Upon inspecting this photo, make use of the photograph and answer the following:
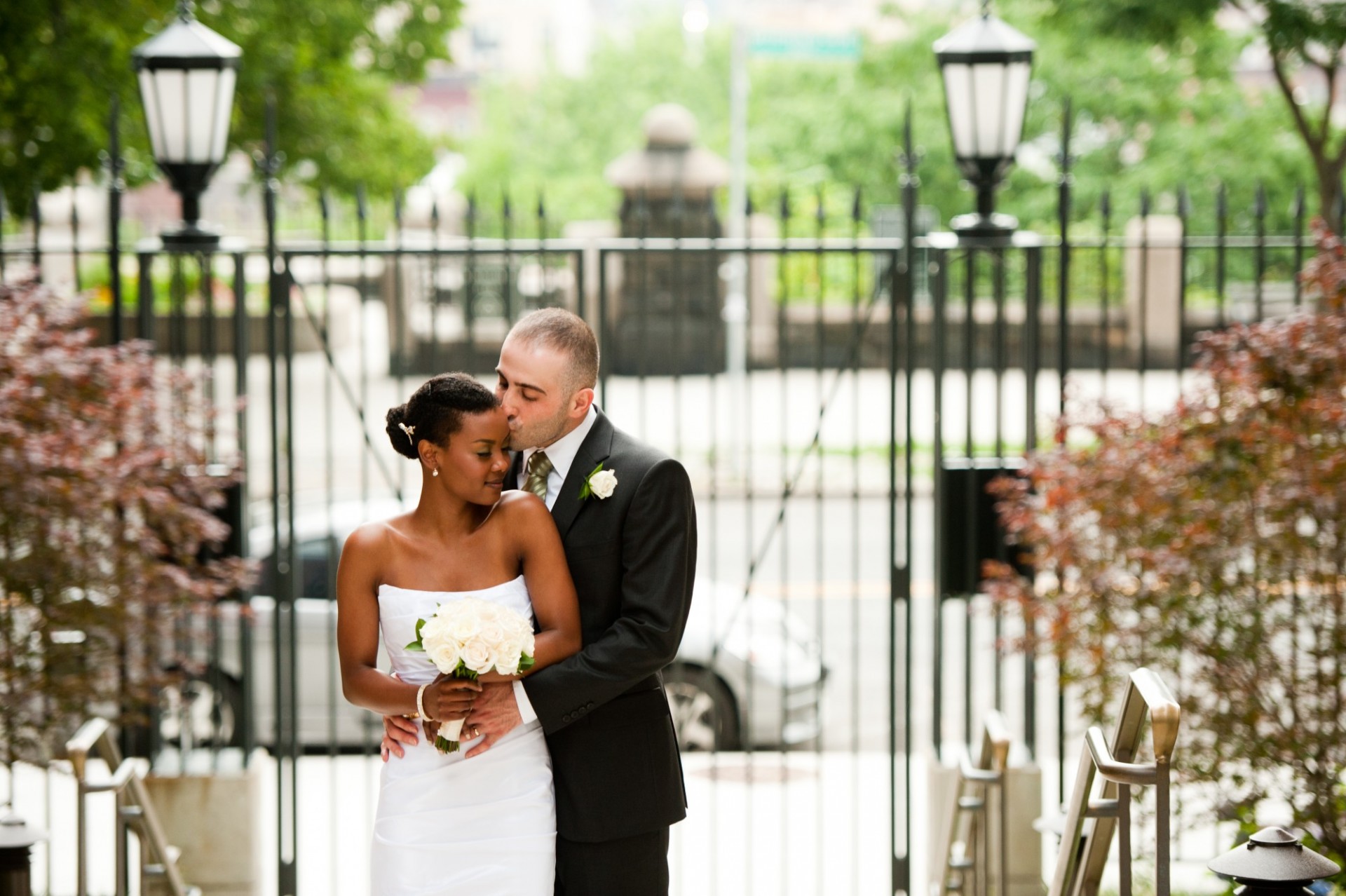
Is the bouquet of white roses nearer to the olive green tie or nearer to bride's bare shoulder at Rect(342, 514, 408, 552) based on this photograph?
bride's bare shoulder at Rect(342, 514, 408, 552)

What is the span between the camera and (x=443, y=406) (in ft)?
10.6

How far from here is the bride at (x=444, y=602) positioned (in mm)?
3260

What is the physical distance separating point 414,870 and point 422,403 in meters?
1.01

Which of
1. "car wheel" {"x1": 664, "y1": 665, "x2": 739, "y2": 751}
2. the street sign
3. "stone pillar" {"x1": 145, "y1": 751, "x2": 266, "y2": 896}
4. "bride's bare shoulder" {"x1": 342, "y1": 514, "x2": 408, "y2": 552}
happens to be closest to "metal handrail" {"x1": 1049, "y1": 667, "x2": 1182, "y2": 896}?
"bride's bare shoulder" {"x1": 342, "y1": 514, "x2": 408, "y2": 552}

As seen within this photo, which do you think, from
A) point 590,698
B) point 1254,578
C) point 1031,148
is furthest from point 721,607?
point 1031,148

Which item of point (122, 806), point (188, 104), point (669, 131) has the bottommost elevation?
point (122, 806)

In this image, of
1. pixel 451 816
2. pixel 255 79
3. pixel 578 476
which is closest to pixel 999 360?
pixel 578 476

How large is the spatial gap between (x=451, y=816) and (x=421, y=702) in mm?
296

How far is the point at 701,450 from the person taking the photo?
1595cm

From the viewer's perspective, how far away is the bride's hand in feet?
10.4

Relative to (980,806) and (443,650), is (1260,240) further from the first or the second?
(443,650)

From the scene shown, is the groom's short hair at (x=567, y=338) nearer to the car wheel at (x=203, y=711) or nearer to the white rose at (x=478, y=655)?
the white rose at (x=478, y=655)

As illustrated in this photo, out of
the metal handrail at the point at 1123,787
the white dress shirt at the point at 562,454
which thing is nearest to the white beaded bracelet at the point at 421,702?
the white dress shirt at the point at 562,454

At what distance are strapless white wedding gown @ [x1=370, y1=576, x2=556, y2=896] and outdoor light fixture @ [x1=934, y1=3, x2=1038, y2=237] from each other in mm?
3136
